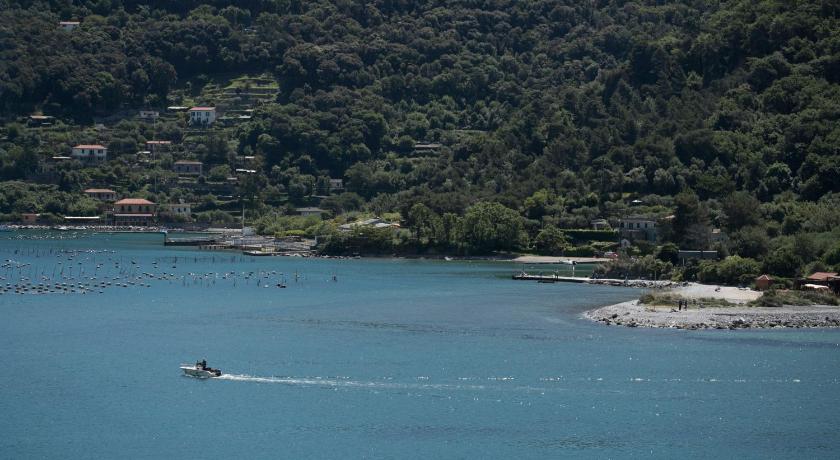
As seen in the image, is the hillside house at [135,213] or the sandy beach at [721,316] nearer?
the sandy beach at [721,316]

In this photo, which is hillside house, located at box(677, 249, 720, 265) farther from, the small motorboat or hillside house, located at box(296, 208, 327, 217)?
hillside house, located at box(296, 208, 327, 217)

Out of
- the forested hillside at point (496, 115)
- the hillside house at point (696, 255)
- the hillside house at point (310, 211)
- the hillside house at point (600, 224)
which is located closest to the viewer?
the hillside house at point (696, 255)

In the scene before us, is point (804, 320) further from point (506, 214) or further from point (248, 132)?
point (248, 132)

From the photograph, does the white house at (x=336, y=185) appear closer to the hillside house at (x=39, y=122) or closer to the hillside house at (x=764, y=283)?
the hillside house at (x=39, y=122)

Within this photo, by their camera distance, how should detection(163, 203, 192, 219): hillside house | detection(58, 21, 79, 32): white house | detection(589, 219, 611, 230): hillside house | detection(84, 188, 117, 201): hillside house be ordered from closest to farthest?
detection(589, 219, 611, 230): hillside house
detection(163, 203, 192, 219): hillside house
detection(84, 188, 117, 201): hillside house
detection(58, 21, 79, 32): white house

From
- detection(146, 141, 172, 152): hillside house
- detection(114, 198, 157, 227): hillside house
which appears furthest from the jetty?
detection(146, 141, 172, 152): hillside house

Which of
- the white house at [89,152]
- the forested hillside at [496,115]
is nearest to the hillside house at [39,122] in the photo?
the forested hillside at [496,115]

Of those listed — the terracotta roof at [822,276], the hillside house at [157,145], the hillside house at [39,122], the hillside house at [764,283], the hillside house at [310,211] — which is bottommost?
the hillside house at [764,283]
